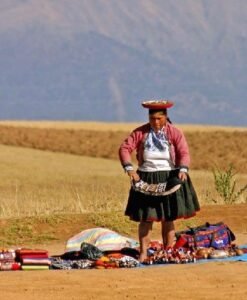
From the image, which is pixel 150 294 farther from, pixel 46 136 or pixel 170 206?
pixel 46 136

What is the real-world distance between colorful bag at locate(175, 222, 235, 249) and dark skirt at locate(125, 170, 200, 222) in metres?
0.50

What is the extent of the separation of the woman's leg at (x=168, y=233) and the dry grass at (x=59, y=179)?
7.04 metres

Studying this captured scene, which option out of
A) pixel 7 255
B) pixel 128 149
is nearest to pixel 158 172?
pixel 128 149

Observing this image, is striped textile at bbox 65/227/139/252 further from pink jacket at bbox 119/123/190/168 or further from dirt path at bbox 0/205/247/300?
dirt path at bbox 0/205/247/300

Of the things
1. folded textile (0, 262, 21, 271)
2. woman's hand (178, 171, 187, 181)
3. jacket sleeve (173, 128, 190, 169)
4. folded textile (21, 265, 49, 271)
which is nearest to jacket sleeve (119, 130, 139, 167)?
jacket sleeve (173, 128, 190, 169)

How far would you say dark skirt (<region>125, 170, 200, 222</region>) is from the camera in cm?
1370

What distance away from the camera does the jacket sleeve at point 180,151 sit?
13.7 m

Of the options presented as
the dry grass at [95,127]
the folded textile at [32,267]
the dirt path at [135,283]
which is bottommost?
the dirt path at [135,283]

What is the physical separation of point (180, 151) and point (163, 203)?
578mm

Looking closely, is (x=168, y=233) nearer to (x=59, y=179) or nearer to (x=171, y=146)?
(x=171, y=146)

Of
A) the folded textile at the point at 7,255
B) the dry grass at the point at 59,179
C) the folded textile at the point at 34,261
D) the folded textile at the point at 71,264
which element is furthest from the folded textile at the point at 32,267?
the dry grass at the point at 59,179

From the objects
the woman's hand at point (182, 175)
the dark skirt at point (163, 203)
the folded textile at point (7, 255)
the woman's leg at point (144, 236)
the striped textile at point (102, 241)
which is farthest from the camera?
the striped textile at point (102, 241)

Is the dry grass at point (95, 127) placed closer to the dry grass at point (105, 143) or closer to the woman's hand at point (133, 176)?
the dry grass at point (105, 143)

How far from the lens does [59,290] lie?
11.4m
